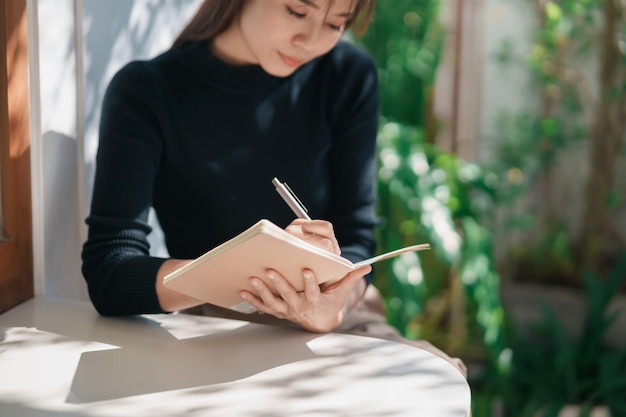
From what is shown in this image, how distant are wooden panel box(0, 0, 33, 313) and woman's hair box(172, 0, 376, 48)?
0.37 metres

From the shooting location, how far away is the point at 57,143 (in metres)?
1.87

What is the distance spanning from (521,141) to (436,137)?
406 mm

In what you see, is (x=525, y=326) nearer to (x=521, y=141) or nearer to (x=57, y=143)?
(x=521, y=141)

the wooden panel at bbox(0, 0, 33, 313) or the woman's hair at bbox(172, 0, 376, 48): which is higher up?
the woman's hair at bbox(172, 0, 376, 48)

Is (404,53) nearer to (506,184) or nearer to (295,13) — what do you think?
(506,184)

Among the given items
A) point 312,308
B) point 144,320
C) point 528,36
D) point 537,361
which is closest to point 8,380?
point 144,320

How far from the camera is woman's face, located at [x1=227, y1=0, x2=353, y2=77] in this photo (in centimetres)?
175

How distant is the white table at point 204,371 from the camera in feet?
4.09

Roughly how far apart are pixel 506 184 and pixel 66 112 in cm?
264

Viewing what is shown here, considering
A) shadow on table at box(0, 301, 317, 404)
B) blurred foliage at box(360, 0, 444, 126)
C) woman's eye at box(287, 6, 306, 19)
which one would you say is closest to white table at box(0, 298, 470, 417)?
shadow on table at box(0, 301, 317, 404)

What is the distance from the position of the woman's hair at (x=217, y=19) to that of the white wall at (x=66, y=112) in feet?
0.69

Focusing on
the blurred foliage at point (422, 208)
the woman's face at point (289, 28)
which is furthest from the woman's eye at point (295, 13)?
the blurred foliage at point (422, 208)

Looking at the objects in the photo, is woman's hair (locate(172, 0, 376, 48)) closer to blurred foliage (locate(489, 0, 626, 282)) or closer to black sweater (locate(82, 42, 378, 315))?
black sweater (locate(82, 42, 378, 315))

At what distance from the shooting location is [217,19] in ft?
6.29
